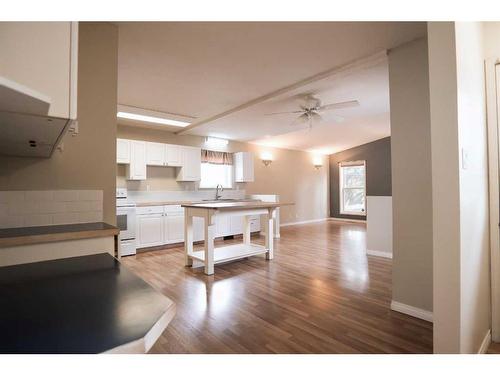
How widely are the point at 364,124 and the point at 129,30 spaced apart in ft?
18.4

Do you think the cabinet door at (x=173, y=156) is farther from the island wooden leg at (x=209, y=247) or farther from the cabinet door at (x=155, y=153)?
the island wooden leg at (x=209, y=247)

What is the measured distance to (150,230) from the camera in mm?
4801

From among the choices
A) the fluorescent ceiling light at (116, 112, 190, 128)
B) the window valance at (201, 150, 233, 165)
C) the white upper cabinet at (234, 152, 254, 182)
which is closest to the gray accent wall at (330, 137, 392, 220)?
the white upper cabinet at (234, 152, 254, 182)

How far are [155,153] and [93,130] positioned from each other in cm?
311

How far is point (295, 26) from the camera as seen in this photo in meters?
2.25

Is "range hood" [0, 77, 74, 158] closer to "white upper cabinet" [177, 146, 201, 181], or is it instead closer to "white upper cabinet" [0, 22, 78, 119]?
"white upper cabinet" [0, 22, 78, 119]

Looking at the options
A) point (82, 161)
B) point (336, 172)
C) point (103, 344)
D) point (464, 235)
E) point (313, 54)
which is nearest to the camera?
A: point (103, 344)

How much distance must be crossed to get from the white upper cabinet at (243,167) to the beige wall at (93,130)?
4530 mm

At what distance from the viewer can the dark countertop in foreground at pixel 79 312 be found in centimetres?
54

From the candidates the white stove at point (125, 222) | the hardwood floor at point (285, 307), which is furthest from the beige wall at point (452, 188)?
the white stove at point (125, 222)

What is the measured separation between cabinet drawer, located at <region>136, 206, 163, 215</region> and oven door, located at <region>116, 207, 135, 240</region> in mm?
182
